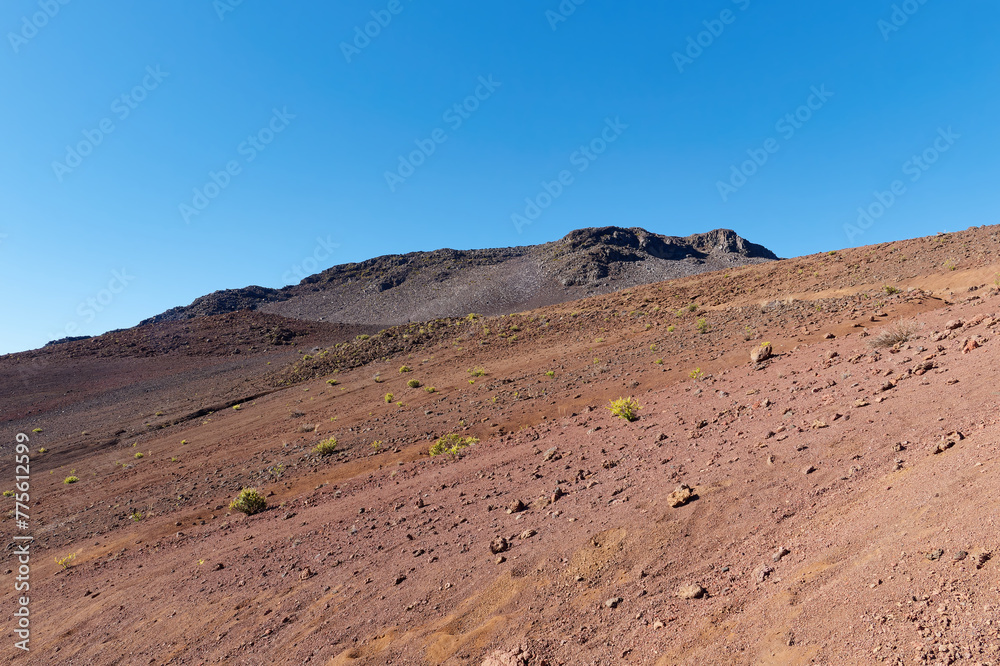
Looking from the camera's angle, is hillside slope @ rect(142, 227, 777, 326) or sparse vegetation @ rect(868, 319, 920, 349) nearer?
sparse vegetation @ rect(868, 319, 920, 349)

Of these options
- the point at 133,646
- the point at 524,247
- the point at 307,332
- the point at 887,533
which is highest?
the point at 524,247

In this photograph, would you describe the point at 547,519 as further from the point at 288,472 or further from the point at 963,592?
the point at 288,472

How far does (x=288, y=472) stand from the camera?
48.2ft

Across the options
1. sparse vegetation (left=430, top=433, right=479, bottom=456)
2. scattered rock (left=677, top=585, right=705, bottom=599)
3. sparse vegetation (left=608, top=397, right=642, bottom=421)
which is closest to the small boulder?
scattered rock (left=677, top=585, right=705, bottom=599)

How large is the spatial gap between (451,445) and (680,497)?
827 centimetres

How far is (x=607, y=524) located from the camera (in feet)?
19.5

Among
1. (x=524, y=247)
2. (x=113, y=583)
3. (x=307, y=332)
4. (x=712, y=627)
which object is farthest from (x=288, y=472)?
(x=524, y=247)

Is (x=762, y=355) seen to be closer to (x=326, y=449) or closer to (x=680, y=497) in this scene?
(x=680, y=497)

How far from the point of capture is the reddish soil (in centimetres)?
362

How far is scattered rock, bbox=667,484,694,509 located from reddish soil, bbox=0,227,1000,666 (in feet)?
0.24

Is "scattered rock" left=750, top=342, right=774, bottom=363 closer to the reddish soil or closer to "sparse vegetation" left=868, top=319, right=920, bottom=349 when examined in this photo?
the reddish soil

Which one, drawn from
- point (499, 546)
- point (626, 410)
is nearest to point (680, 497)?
point (499, 546)

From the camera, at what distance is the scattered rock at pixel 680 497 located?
5.83m

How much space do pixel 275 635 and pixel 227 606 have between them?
5.06 ft
